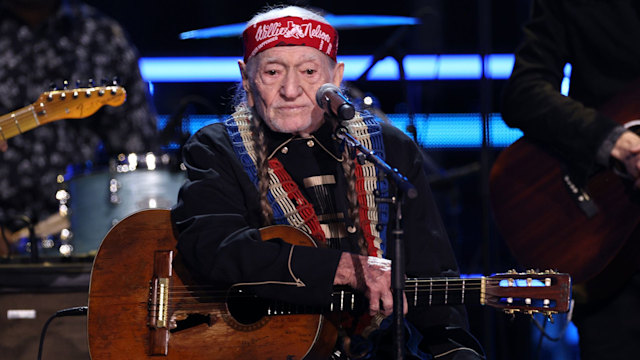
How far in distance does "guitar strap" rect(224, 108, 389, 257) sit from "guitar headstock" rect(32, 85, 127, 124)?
0.82 m

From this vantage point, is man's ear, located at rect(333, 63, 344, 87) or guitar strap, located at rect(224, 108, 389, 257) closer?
guitar strap, located at rect(224, 108, 389, 257)

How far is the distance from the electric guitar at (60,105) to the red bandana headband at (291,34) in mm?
946

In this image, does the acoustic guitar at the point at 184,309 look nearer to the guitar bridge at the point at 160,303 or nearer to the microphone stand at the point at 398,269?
the guitar bridge at the point at 160,303

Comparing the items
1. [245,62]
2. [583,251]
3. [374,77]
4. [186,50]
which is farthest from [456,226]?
[245,62]

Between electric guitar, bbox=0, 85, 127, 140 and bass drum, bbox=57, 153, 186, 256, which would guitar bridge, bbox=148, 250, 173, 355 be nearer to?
electric guitar, bbox=0, 85, 127, 140

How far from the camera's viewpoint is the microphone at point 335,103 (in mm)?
2389

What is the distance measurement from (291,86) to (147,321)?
3.49 ft

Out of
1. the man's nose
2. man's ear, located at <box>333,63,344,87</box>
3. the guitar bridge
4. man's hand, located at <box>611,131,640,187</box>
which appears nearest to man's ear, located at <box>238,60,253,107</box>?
the man's nose

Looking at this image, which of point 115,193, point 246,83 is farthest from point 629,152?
point 115,193

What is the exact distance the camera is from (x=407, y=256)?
3.02 metres

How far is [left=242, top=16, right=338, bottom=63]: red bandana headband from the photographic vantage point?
3025mm

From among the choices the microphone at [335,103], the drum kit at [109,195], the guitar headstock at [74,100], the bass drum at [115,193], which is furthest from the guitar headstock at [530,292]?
the bass drum at [115,193]

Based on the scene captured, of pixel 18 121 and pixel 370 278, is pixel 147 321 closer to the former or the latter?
pixel 370 278

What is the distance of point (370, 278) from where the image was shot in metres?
2.70
